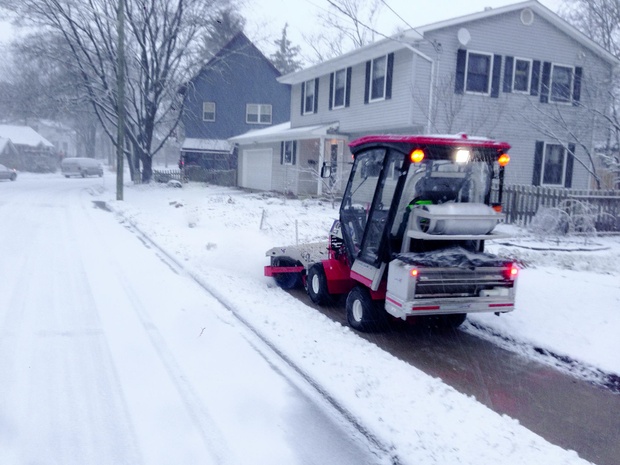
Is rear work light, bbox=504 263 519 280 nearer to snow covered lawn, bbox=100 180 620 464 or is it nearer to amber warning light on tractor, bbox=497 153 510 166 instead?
snow covered lawn, bbox=100 180 620 464

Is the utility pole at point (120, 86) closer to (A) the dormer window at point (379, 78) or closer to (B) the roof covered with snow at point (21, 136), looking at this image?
(A) the dormer window at point (379, 78)

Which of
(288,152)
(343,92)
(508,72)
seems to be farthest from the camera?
(288,152)

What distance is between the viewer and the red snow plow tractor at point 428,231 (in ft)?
21.5

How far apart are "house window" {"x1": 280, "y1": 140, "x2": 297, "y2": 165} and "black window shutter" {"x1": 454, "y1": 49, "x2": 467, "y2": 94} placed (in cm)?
1032

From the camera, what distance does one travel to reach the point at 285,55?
66750 millimetres

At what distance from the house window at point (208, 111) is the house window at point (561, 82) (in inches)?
972

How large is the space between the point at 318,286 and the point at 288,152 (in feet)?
70.9

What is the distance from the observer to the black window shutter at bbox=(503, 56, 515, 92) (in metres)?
21.0

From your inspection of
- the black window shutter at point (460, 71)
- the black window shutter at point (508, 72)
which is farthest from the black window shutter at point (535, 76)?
the black window shutter at point (460, 71)

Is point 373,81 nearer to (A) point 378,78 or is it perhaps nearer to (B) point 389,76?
(A) point 378,78

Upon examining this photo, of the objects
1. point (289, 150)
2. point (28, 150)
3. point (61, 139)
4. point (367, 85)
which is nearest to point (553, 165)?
point (367, 85)

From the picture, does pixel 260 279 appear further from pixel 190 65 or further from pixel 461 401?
pixel 190 65

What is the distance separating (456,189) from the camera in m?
6.98

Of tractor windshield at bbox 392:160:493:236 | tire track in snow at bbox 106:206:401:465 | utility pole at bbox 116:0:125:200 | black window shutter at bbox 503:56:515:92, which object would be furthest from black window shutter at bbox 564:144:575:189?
utility pole at bbox 116:0:125:200
